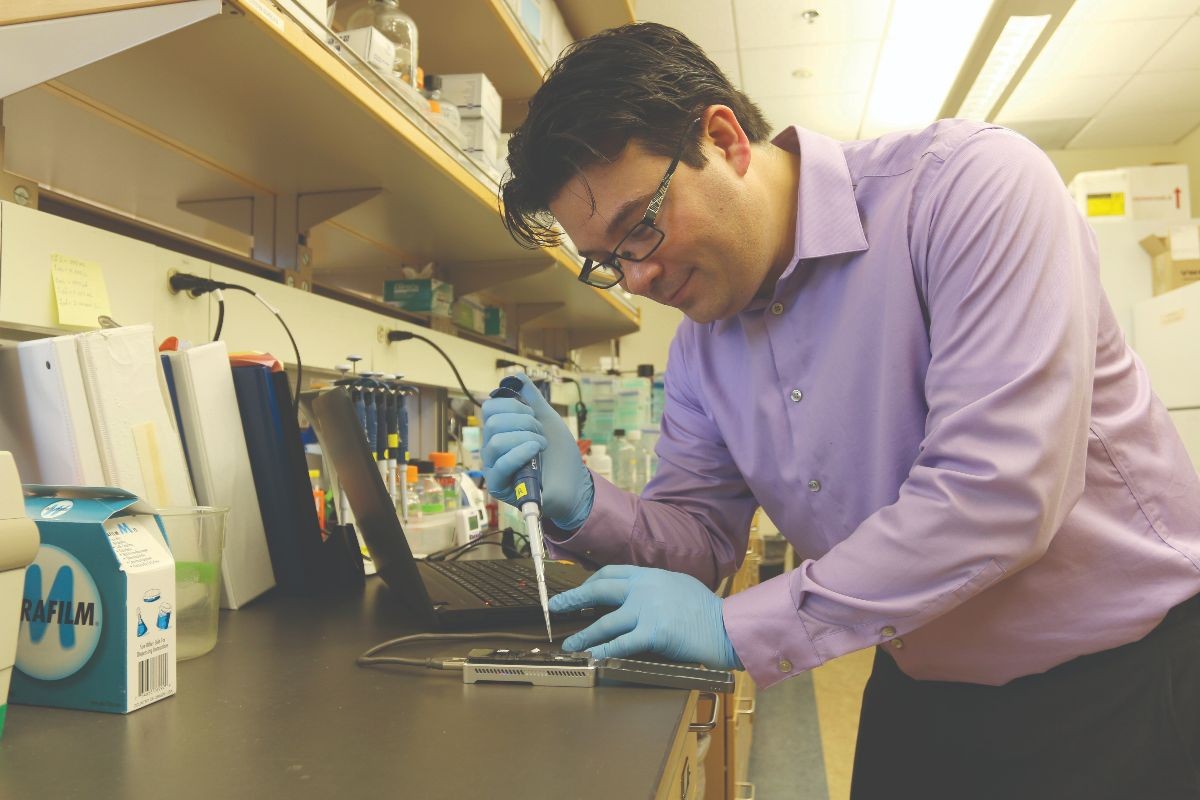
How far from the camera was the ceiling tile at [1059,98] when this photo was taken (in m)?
4.38

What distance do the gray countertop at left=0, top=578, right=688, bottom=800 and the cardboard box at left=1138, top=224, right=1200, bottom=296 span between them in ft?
14.5

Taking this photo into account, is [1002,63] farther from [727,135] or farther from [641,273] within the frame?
[641,273]

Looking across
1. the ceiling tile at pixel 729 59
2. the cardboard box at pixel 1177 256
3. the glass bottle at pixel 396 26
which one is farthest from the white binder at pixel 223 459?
the cardboard box at pixel 1177 256

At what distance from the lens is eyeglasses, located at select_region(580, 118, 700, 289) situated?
3.22 ft

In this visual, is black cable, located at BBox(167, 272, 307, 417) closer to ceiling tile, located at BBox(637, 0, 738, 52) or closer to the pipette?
the pipette

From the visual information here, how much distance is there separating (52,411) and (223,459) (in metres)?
0.24

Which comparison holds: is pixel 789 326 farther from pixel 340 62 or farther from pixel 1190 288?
pixel 1190 288

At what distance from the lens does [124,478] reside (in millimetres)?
864

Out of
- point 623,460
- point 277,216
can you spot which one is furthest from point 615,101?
point 623,460

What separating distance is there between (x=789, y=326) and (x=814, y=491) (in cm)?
22

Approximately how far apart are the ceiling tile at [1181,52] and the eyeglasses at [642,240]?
4.15 m

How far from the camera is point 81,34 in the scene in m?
0.82

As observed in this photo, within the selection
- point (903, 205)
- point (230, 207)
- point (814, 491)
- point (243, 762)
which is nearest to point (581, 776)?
point (243, 762)

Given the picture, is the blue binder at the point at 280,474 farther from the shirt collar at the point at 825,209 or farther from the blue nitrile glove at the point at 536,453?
the shirt collar at the point at 825,209
